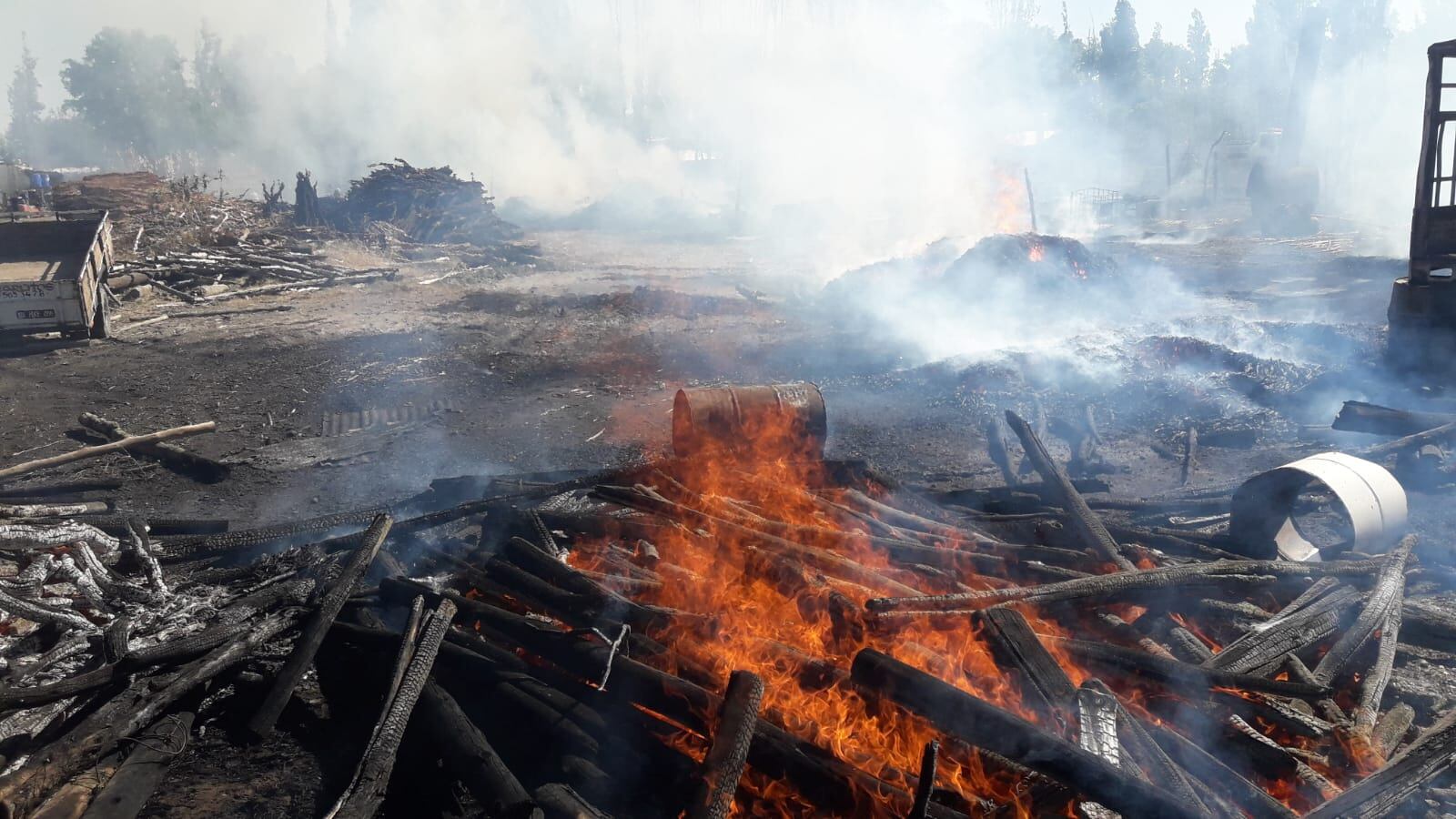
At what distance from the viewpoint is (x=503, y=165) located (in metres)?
53.5

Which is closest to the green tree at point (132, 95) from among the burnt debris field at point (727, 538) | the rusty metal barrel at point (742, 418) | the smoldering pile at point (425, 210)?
the smoldering pile at point (425, 210)

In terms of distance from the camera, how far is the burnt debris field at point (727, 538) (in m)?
4.08

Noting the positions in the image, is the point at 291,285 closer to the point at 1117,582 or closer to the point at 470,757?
the point at 470,757

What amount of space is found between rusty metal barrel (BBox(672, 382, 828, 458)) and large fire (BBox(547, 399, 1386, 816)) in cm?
25

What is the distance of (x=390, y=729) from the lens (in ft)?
13.8

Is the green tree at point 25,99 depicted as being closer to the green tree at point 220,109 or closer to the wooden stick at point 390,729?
the green tree at point 220,109

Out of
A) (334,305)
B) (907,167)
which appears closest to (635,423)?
(334,305)

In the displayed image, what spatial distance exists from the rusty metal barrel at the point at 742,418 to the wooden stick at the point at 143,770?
14.7 ft

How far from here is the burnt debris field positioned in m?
4.08

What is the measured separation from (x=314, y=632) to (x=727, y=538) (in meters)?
2.75

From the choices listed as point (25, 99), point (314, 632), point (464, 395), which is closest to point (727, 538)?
point (314, 632)

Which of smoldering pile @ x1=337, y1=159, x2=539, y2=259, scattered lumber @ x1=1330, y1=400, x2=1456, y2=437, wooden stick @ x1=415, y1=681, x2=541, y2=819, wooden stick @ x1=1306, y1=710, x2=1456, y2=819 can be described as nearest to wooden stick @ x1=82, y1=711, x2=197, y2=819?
wooden stick @ x1=415, y1=681, x2=541, y2=819

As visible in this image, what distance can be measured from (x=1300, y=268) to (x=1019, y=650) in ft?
88.7

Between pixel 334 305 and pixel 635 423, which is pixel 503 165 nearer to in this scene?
pixel 334 305
